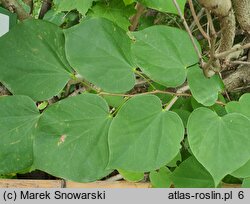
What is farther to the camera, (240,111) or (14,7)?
(14,7)

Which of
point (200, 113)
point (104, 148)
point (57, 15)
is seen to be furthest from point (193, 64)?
point (57, 15)

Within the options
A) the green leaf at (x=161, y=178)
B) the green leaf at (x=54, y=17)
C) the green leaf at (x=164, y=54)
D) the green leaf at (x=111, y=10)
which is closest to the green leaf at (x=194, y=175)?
the green leaf at (x=161, y=178)

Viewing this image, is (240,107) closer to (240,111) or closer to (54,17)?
(240,111)

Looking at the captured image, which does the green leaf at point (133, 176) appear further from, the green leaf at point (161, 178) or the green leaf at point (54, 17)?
the green leaf at point (54, 17)

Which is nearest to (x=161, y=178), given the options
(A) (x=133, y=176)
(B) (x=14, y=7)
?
(A) (x=133, y=176)

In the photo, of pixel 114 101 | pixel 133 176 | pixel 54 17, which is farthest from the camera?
pixel 54 17

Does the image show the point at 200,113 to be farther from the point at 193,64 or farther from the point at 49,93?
the point at 49,93
